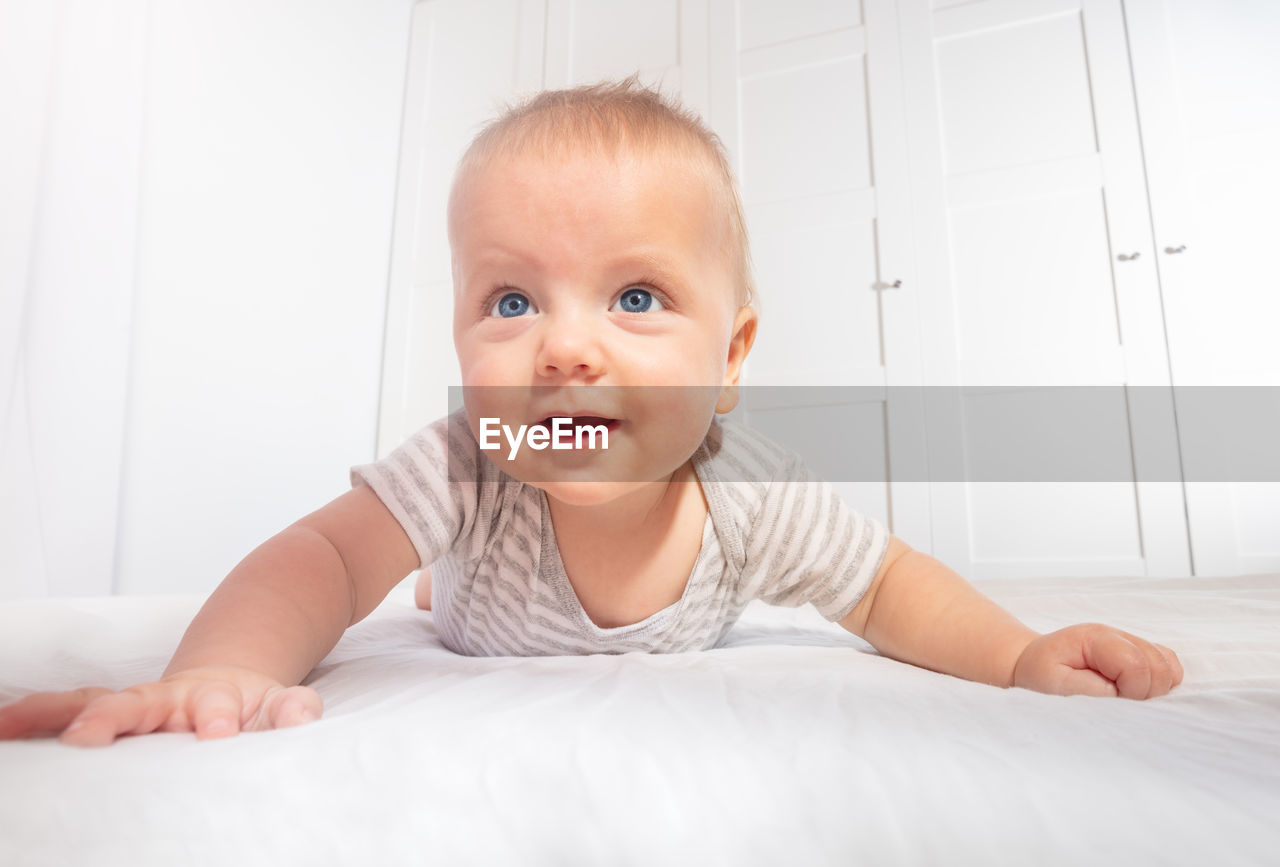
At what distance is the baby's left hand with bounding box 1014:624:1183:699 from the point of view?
1.46 feet

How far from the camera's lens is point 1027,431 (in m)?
2.24

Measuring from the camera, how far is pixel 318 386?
2.66m

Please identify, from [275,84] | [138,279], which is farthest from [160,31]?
[138,279]

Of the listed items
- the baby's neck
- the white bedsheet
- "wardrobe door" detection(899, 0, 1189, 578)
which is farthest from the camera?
"wardrobe door" detection(899, 0, 1189, 578)

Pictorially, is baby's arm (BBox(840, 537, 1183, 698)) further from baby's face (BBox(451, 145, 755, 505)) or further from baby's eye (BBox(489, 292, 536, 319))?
baby's eye (BBox(489, 292, 536, 319))

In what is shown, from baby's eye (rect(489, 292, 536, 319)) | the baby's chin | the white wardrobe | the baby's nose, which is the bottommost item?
the baby's chin

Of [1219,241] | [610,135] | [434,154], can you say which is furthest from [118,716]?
[434,154]

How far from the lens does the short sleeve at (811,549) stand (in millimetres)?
710

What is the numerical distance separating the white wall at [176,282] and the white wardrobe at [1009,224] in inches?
36.0

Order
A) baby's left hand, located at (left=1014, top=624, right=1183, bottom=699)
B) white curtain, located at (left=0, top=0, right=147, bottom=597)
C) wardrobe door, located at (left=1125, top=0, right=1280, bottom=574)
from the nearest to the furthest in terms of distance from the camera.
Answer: baby's left hand, located at (left=1014, top=624, right=1183, bottom=699)
white curtain, located at (left=0, top=0, right=147, bottom=597)
wardrobe door, located at (left=1125, top=0, right=1280, bottom=574)

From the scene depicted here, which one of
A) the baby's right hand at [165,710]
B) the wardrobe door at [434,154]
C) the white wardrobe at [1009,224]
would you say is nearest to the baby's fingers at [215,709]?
the baby's right hand at [165,710]

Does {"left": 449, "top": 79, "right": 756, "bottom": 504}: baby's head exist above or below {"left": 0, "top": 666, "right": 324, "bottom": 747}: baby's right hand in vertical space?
above

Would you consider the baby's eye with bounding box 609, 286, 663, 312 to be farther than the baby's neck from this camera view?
No

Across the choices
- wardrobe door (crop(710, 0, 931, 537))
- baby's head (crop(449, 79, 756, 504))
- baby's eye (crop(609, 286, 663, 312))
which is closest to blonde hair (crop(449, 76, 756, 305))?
baby's head (crop(449, 79, 756, 504))
